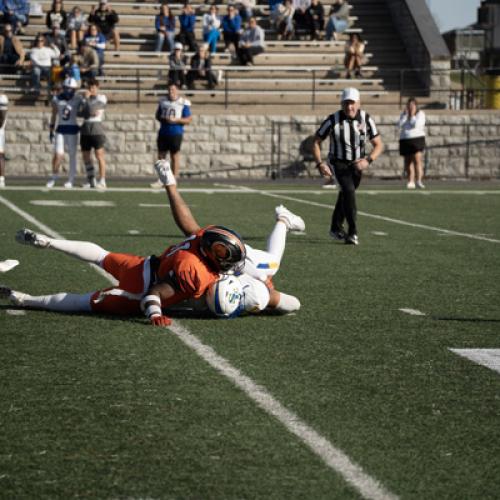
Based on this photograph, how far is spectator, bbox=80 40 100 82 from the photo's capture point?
29.8 meters

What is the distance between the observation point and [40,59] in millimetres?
29406

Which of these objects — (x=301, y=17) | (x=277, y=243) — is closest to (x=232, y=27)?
(x=301, y=17)

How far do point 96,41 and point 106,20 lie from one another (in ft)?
4.06

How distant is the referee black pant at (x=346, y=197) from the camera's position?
13.2 metres

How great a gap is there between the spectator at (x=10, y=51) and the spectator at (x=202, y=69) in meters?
3.97

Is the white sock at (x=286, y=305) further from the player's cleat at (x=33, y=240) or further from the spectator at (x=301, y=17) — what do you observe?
the spectator at (x=301, y=17)

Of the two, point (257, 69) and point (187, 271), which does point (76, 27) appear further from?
point (187, 271)

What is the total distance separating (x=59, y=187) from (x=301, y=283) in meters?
13.8

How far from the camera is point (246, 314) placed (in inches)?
312

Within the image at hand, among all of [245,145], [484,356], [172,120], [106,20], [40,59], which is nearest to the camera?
[484,356]

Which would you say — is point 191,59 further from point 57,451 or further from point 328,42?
point 57,451

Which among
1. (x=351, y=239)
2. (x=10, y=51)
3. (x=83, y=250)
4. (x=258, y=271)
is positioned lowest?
(x=351, y=239)

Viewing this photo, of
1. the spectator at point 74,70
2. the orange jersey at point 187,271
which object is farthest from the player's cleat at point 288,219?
the spectator at point 74,70

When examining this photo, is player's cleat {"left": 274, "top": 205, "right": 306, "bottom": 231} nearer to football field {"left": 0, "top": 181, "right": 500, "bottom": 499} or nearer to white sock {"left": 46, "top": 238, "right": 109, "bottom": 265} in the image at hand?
A: football field {"left": 0, "top": 181, "right": 500, "bottom": 499}
